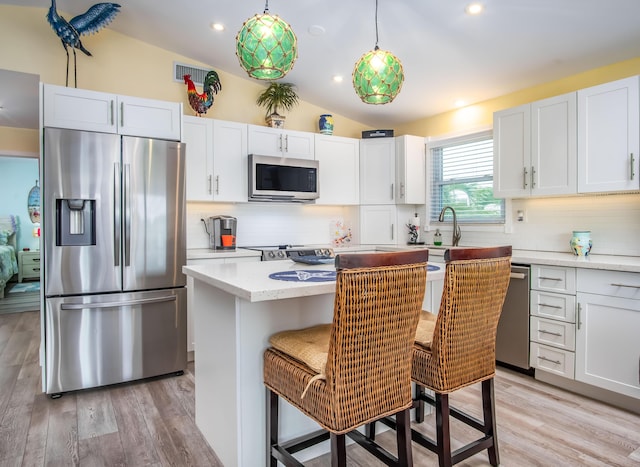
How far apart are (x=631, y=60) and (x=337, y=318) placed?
129 inches

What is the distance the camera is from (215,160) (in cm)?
383

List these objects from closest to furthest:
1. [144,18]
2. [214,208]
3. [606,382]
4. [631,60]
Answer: [606,382] → [631,60] → [144,18] → [214,208]

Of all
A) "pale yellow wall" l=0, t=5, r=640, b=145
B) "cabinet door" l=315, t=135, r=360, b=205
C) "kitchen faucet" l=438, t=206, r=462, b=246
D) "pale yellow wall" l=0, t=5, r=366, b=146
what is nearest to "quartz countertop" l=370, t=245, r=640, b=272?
"kitchen faucet" l=438, t=206, r=462, b=246

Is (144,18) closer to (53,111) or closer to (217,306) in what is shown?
(53,111)

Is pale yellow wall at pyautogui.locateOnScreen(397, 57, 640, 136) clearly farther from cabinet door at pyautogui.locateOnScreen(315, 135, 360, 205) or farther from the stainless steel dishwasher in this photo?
the stainless steel dishwasher

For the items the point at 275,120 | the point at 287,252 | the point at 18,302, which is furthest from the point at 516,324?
the point at 18,302

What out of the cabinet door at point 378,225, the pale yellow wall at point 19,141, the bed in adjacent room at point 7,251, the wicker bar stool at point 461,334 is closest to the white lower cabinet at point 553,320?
the wicker bar stool at point 461,334

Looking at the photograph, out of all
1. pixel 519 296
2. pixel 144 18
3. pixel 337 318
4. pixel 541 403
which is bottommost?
pixel 541 403

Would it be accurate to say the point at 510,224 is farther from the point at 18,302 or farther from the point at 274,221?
the point at 18,302

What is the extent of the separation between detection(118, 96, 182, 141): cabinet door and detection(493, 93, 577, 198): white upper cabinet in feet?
9.23

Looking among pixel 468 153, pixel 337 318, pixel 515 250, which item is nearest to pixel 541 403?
pixel 515 250

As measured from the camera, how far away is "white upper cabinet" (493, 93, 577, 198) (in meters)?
3.04

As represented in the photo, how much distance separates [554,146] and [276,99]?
266 cm

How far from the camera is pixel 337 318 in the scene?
49.1 inches
